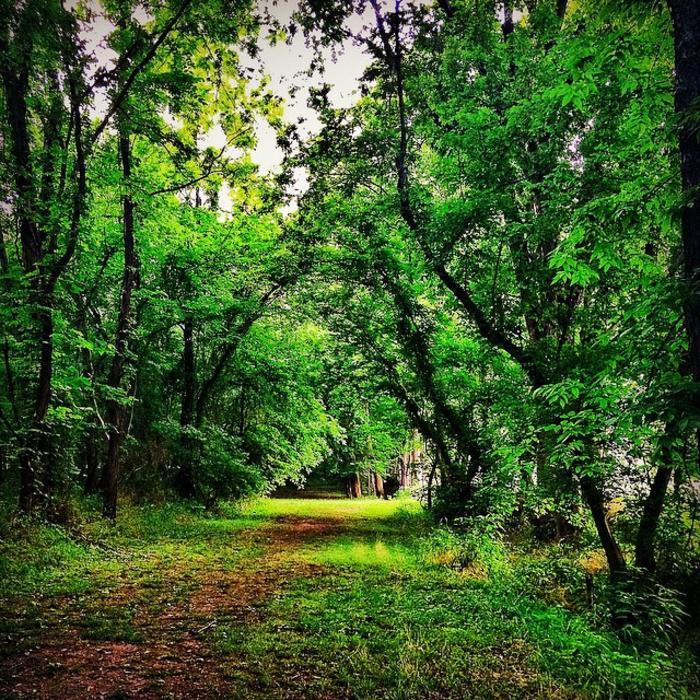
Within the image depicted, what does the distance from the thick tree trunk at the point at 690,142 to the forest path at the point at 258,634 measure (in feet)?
10.1

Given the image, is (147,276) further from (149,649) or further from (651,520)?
(651,520)

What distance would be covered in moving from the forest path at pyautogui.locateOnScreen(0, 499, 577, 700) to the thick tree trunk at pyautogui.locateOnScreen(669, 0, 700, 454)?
309cm

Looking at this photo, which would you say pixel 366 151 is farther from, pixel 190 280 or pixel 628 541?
pixel 628 541

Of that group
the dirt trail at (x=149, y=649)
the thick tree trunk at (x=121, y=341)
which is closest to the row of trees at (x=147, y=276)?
the thick tree trunk at (x=121, y=341)

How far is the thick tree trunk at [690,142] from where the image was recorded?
2.93 metres

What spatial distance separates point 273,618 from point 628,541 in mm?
5155

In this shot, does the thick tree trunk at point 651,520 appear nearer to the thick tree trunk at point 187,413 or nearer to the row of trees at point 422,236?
the row of trees at point 422,236

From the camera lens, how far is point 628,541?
6605 mm

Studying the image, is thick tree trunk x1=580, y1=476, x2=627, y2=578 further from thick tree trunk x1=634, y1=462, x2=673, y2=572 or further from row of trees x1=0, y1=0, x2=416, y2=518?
row of trees x1=0, y1=0, x2=416, y2=518

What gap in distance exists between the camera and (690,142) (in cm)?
304

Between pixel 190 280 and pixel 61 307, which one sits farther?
pixel 190 280

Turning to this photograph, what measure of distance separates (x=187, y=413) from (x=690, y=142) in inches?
625

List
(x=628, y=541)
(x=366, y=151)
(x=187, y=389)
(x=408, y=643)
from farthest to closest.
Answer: (x=187, y=389)
(x=366, y=151)
(x=628, y=541)
(x=408, y=643)

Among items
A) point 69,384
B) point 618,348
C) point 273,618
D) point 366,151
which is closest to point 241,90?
point 366,151
